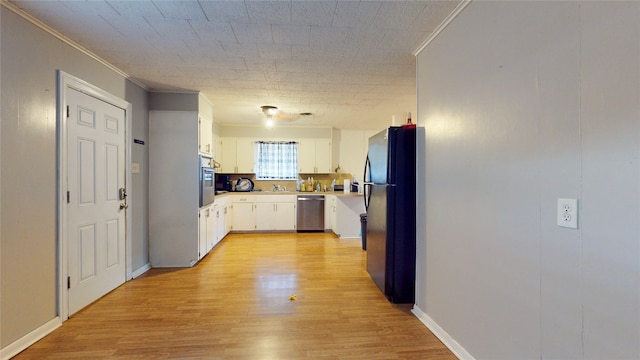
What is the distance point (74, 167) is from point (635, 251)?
142 inches

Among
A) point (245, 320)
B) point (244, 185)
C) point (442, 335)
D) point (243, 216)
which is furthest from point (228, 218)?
point (442, 335)

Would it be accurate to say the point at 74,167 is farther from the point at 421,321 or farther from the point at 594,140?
the point at 594,140

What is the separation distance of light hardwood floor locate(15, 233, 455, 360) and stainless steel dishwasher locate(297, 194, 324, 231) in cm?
225

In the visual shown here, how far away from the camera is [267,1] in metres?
1.77

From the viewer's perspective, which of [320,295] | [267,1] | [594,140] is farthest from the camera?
[320,295]

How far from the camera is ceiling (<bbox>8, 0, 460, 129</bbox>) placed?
1848 millimetres

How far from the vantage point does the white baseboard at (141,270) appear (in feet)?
10.8

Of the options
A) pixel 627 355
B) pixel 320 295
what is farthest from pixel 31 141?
pixel 627 355

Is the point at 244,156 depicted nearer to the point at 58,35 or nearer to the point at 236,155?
the point at 236,155

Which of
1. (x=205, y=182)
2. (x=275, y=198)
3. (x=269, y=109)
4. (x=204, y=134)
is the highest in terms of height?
(x=269, y=109)

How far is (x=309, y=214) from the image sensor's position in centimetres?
587

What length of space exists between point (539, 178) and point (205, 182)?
12.3ft

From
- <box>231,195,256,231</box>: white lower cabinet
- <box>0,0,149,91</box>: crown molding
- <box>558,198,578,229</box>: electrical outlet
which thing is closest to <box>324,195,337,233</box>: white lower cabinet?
<box>231,195,256,231</box>: white lower cabinet

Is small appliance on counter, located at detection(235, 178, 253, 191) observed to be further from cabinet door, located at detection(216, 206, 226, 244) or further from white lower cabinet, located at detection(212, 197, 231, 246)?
cabinet door, located at detection(216, 206, 226, 244)
